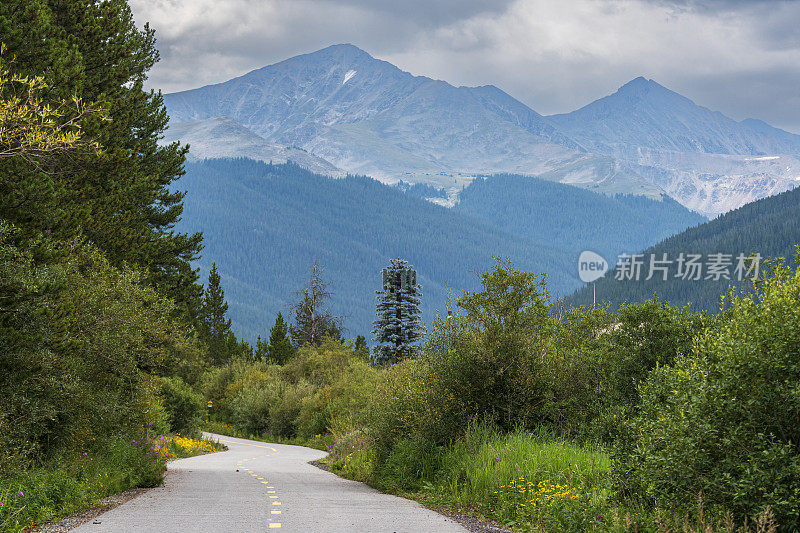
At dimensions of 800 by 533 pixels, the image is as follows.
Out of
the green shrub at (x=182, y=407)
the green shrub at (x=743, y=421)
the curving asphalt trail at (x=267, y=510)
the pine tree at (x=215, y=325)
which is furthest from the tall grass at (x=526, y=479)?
the pine tree at (x=215, y=325)

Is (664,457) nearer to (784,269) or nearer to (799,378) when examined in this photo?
(799,378)

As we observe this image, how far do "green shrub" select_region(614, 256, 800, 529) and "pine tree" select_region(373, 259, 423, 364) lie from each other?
4940 cm

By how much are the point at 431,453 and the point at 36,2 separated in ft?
39.5

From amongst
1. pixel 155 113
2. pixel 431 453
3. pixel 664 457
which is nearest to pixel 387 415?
pixel 431 453

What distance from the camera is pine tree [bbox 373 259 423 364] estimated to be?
58.3 meters

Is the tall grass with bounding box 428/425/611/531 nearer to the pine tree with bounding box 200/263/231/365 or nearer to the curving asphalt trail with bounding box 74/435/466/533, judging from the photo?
the curving asphalt trail with bounding box 74/435/466/533

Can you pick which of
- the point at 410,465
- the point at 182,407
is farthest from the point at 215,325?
the point at 410,465

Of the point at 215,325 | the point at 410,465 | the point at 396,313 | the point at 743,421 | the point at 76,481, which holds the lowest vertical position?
the point at 76,481

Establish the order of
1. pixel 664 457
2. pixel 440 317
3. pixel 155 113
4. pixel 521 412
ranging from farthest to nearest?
1. pixel 155 113
2. pixel 440 317
3. pixel 521 412
4. pixel 664 457

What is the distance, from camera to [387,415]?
17281 mm

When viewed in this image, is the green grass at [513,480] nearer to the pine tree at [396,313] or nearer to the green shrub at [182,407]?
the green shrub at [182,407]

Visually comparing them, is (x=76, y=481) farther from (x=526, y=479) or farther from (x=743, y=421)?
(x=743, y=421)

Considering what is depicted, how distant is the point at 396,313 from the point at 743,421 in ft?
170

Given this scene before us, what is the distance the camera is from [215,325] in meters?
100
